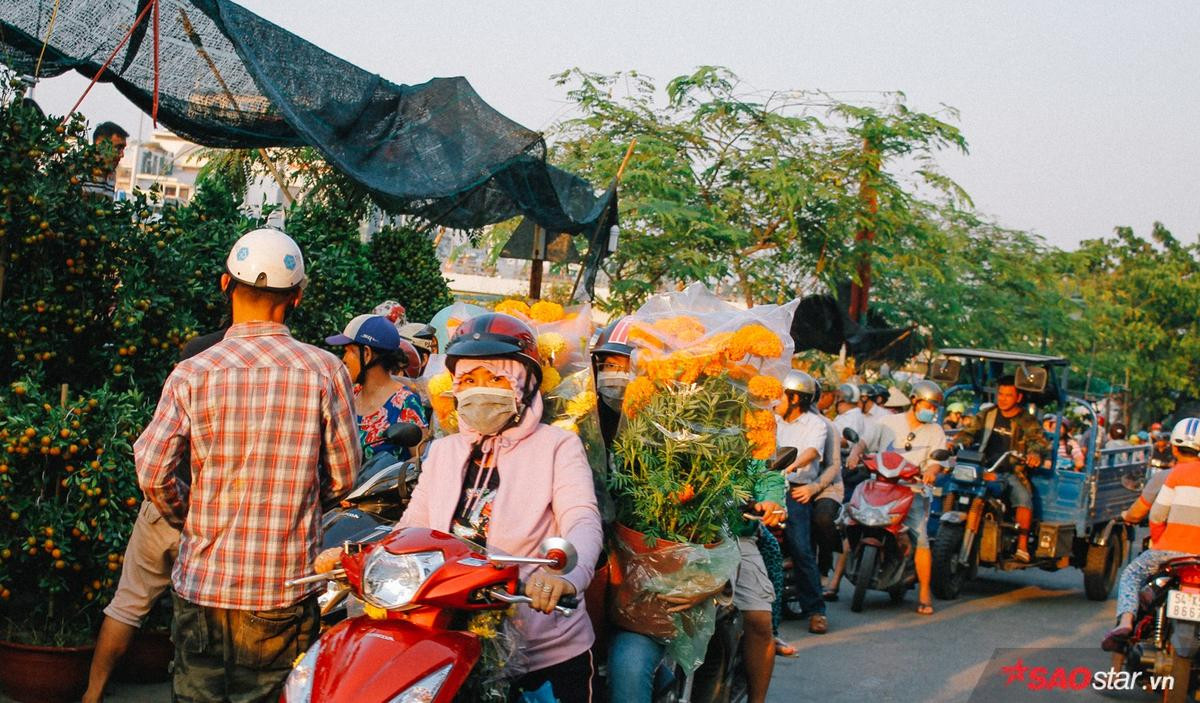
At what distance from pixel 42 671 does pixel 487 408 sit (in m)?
3.11

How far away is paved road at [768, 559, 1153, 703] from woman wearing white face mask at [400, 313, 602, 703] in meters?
3.87

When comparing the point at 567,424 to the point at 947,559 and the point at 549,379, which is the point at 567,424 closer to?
the point at 549,379

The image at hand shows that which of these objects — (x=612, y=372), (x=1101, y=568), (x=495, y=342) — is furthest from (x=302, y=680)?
(x=1101, y=568)

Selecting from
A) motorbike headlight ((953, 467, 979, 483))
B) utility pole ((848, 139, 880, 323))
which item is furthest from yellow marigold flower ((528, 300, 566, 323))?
utility pole ((848, 139, 880, 323))

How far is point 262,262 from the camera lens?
12.6 feet

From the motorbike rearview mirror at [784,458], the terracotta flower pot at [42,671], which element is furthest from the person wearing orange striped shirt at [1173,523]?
the terracotta flower pot at [42,671]

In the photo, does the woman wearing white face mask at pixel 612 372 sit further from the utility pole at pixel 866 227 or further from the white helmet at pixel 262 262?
the utility pole at pixel 866 227

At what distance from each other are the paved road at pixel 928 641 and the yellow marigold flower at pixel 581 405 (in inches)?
113

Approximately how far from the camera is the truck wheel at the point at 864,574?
10.4 meters

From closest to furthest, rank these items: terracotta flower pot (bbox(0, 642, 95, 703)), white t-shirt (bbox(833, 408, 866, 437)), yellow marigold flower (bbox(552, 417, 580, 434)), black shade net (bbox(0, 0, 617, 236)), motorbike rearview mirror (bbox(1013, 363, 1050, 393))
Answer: yellow marigold flower (bbox(552, 417, 580, 434))
terracotta flower pot (bbox(0, 642, 95, 703))
black shade net (bbox(0, 0, 617, 236))
motorbike rearview mirror (bbox(1013, 363, 1050, 393))
white t-shirt (bbox(833, 408, 866, 437))

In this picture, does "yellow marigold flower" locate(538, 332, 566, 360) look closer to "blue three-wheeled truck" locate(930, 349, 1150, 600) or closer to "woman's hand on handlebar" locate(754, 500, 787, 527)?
"woman's hand on handlebar" locate(754, 500, 787, 527)

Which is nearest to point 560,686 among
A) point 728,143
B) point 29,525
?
point 29,525

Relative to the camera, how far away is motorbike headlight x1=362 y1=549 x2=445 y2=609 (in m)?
3.07

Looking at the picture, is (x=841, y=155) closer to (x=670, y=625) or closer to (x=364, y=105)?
(x=364, y=105)
